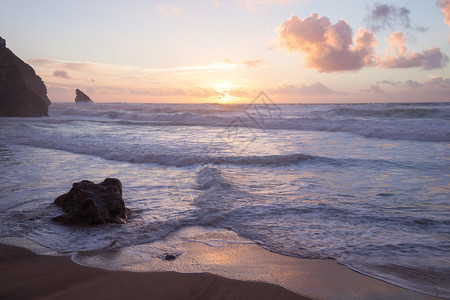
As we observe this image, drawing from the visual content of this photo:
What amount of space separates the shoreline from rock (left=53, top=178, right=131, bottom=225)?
2.51ft

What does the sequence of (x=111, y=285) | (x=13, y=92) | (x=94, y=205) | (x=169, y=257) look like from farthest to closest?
(x=13, y=92) < (x=94, y=205) < (x=169, y=257) < (x=111, y=285)

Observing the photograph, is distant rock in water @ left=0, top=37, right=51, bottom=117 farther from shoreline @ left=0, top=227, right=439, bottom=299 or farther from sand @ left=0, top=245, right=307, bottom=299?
sand @ left=0, top=245, right=307, bottom=299

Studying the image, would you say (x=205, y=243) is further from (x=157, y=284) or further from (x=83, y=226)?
(x=83, y=226)

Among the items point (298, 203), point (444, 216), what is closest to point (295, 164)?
point (298, 203)

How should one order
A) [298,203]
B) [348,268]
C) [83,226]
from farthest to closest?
1. [298,203]
2. [83,226]
3. [348,268]

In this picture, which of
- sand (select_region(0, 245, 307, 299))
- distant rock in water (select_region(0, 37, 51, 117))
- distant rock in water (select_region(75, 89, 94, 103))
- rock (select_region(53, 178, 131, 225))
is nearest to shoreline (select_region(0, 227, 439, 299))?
sand (select_region(0, 245, 307, 299))

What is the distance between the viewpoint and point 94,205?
364cm

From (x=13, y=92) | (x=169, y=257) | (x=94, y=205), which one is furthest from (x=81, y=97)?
(x=169, y=257)

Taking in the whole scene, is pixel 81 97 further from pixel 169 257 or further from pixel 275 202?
pixel 169 257

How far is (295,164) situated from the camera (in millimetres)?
7773

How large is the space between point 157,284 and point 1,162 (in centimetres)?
708

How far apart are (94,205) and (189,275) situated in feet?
5.67

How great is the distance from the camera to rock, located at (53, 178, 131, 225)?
3.62m

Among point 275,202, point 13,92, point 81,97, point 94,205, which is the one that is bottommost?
point 275,202
